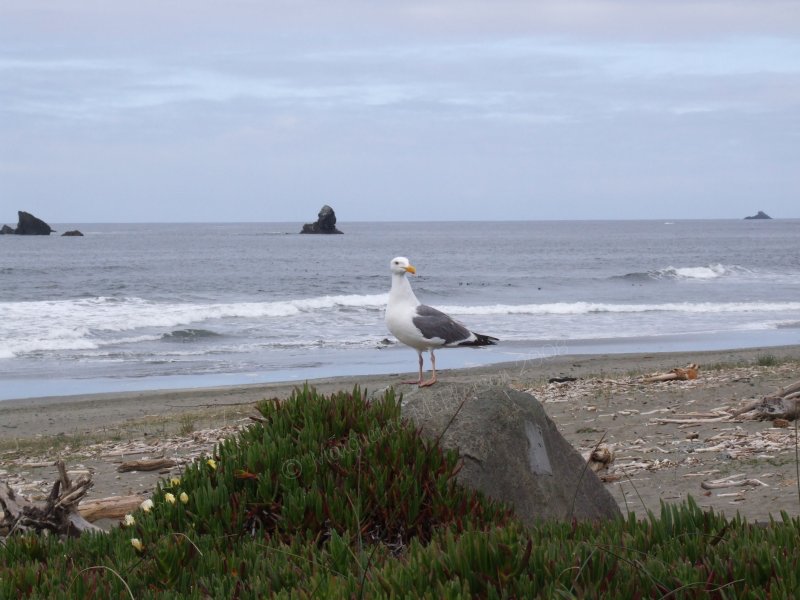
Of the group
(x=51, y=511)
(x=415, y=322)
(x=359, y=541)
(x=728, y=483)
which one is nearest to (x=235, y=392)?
(x=415, y=322)

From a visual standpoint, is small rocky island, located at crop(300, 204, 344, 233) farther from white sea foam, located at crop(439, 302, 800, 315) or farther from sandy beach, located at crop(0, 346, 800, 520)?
sandy beach, located at crop(0, 346, 800, 520)

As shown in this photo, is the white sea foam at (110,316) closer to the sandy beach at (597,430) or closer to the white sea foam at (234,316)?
the white sea foam at (234,316)

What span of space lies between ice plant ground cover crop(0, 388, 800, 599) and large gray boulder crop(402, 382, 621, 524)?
45 cm

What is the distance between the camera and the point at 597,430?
11.7 m

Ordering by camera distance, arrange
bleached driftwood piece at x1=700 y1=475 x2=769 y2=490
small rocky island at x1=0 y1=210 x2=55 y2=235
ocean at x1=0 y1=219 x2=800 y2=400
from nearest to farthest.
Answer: bleached driftwood piece at x1=700 y1=475 x2=769 y2=490 < ocean at x1=0 y1=219 x2=800 y2=400 < small rocky island at x1=0 y1=210 x2=55 y2=235

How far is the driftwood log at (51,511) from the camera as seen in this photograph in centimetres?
606

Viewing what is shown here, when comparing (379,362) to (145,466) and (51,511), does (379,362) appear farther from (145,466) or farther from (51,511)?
(51,511)

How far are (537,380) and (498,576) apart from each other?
53.4 feet

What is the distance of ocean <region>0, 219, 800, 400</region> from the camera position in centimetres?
2614

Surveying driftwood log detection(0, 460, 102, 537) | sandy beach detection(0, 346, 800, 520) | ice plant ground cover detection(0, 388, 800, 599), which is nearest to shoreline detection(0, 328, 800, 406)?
sandy beach detection(0, 346, 800, 520)

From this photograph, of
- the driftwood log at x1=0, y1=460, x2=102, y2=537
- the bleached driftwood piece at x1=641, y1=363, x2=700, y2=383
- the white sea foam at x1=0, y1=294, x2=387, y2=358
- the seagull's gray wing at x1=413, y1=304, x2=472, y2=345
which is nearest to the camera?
the driftwood log at x1=0, y1=460, x2=102, y2=537

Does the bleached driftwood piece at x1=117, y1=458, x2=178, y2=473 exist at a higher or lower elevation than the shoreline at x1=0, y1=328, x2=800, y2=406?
higher

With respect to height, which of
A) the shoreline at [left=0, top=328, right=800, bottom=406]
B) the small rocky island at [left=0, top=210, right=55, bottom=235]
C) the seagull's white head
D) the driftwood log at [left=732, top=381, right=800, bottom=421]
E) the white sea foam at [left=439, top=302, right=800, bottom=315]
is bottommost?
the shoreline at [left=0, top=328, right=800, bottom=406]

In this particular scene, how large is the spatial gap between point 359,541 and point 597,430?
28.5 feet
